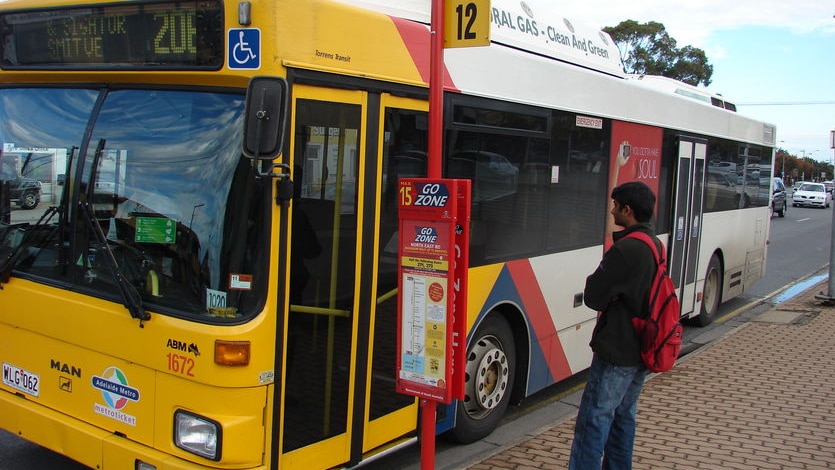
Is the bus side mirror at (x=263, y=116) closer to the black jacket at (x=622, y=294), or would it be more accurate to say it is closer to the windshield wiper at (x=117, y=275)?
the windshield wiper at (x=117, y=275)

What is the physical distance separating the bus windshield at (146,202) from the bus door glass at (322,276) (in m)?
0.28

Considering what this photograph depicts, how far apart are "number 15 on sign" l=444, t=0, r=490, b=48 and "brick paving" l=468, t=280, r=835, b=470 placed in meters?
2.70

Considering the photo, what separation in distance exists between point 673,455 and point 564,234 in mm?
1945

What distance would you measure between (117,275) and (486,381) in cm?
278

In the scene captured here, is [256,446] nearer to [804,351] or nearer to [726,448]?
[726,448]

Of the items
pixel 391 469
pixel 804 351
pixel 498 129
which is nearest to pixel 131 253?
pixel 391 469

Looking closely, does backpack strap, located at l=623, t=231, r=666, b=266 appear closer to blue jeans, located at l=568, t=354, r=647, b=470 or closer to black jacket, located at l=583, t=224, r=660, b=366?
black jacket, located at l=583, t=224, r=660, b=366

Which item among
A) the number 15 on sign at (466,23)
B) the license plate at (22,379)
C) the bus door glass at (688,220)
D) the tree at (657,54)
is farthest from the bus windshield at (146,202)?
the tree at (657,54)

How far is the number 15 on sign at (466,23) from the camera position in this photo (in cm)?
339

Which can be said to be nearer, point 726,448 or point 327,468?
point 327,468

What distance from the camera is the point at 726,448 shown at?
5.20 meters

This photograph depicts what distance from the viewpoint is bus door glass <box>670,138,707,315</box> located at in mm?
8133

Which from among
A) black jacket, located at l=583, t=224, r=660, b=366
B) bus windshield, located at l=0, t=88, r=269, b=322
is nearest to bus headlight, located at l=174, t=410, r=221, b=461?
bus windshield, located at l=0, t=88, r=269, b=322

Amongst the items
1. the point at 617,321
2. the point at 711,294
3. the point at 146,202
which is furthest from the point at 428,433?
the point at 711,294
